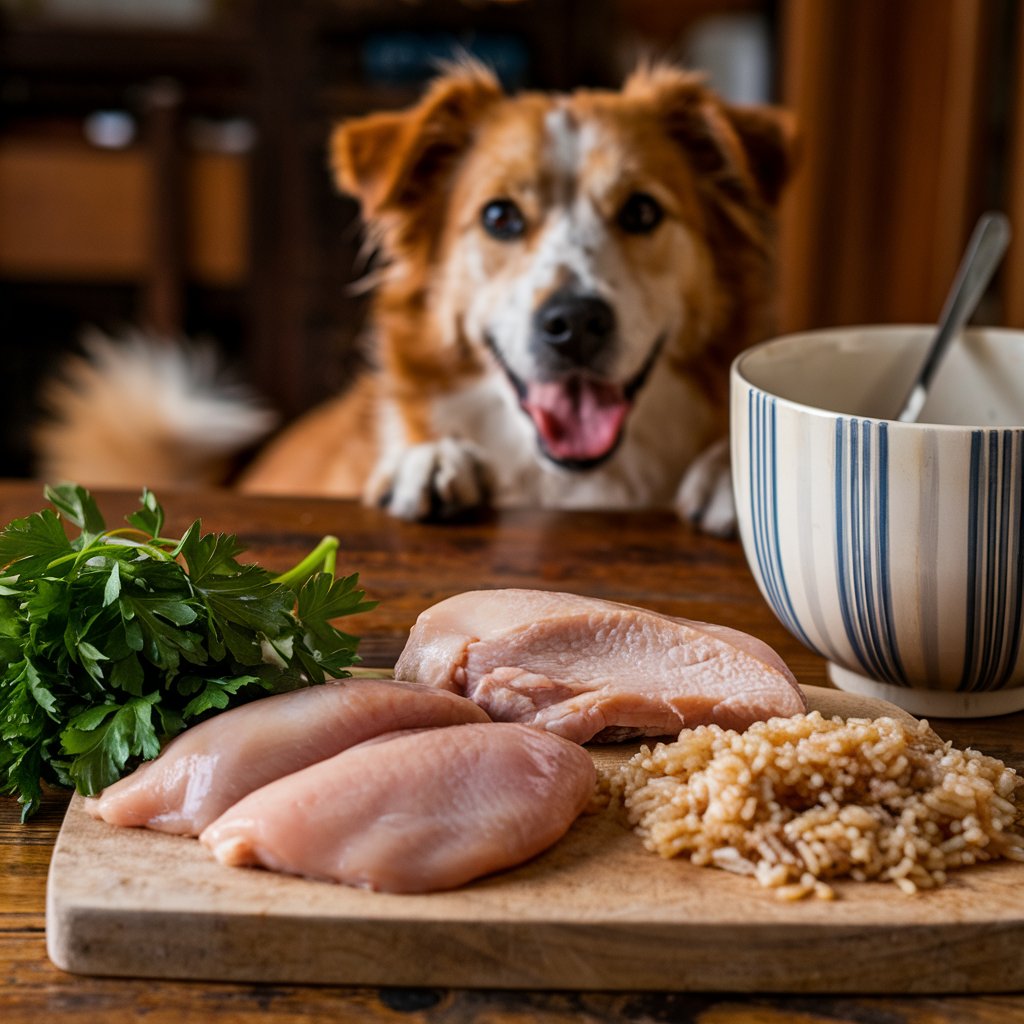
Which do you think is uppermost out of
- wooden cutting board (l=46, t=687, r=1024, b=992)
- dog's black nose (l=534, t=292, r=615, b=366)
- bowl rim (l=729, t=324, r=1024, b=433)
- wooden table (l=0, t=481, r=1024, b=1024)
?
bowl rim (l=729, t=324, r=1024, b=433)

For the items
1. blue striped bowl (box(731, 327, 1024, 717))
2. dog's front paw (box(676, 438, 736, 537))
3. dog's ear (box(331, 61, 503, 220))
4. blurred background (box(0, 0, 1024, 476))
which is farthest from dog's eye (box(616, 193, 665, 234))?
blurred background (box(0, 0, 1024, 476))

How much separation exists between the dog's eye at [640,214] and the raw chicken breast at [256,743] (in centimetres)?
106

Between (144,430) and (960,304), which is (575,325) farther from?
(144,430)

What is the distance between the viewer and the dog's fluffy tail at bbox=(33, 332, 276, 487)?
2.35 metres

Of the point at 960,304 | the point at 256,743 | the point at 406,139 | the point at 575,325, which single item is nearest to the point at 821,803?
the point at 256,743

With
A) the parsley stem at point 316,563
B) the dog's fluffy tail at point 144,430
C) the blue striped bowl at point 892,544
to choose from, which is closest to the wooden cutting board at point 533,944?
the blue striped bowl at point 892,544

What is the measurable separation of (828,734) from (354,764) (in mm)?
267

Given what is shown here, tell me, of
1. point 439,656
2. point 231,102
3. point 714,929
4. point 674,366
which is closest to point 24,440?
point 231,102

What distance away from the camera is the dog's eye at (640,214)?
1.71 metres

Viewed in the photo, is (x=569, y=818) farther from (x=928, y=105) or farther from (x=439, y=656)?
(x=928, y=105)

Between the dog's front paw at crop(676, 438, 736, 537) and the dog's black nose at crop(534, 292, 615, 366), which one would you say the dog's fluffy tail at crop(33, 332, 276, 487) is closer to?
the dog's black nose at crop(534, 292, 615, 366)

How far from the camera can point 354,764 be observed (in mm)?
703

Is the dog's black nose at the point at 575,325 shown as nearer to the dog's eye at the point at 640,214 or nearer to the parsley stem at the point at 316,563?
the dog's eye at the point at 640,214

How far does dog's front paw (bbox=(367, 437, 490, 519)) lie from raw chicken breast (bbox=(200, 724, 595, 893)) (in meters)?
0.63
